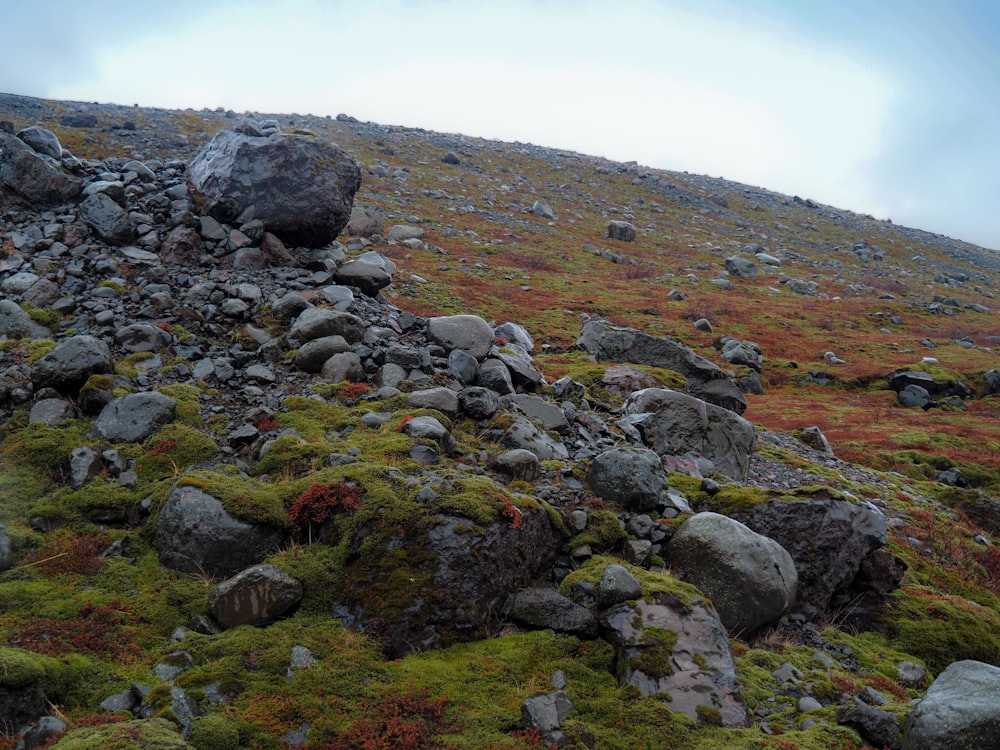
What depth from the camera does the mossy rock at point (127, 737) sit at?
5422 millimetres

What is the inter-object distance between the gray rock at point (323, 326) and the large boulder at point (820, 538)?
927 cm

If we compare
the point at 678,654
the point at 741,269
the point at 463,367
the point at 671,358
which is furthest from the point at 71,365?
the point at 741,269

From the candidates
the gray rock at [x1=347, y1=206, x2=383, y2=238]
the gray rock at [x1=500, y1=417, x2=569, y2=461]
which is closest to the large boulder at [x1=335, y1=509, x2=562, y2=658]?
the gray rock at [x1=500, y1=417, x2=569, y2=461]

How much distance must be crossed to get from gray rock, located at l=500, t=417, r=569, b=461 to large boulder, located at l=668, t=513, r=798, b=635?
3049 mm

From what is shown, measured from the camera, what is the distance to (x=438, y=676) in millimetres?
7289

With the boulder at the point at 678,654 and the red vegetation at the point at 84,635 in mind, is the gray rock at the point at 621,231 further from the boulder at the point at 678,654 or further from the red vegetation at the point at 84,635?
the red vegetation at the point at 84,635

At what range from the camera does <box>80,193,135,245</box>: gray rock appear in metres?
17.0

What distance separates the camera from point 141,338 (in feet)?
44.6

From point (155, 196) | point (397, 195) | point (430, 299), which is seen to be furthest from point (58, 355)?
point (397, 195)

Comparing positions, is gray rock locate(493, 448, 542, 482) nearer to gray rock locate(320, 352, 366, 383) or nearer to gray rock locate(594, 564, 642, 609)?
gray rock locate(594, 564, 642, 609)

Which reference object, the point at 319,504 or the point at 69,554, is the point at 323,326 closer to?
the point at 319,504

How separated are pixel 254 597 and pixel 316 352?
6.92m

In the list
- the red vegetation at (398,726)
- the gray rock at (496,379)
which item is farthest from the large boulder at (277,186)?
the red vegetation at (398,726)

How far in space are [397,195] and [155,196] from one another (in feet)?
130
